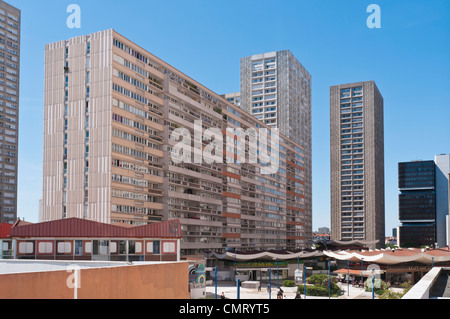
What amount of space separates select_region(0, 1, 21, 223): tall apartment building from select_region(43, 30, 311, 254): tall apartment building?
75.5m

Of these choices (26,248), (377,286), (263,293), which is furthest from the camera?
(263,293)

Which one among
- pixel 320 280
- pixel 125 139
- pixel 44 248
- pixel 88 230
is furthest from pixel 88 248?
pixel 320 280

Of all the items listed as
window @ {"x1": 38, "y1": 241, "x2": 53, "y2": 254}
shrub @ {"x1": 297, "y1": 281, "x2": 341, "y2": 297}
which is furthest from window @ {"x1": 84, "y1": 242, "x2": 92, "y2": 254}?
shrub @ {"x1": 297, "y1": 281, "x2": 341, "y2": 297}

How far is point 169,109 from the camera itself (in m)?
91.4

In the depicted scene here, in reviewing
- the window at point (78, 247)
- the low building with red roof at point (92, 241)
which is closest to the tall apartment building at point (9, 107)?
the low building with red roof at point (92, 241)

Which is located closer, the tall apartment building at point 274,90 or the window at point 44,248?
the window at point 44,248

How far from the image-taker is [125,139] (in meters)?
80.2

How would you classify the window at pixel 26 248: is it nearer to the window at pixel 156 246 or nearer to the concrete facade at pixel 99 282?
the window at pixel 156 246

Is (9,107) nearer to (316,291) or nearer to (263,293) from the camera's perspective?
(263,293)

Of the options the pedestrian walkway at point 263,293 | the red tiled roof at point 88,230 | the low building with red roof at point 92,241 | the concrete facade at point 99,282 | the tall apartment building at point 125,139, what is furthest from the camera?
the tall apartment building at point 125,139

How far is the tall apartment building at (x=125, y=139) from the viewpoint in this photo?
3056 inches

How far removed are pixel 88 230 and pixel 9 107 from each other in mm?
120873

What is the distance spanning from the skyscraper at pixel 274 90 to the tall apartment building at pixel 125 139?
218 feet

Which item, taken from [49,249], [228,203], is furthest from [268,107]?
[49,249]
